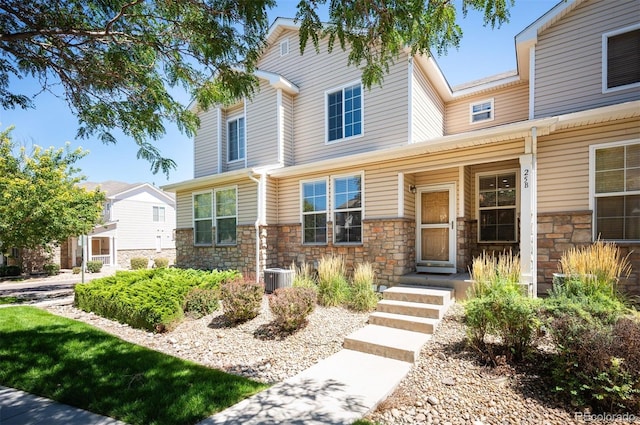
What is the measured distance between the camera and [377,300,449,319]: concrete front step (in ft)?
17.8

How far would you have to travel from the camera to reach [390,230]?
7.87 m

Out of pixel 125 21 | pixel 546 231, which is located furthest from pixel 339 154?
pixel 125 21

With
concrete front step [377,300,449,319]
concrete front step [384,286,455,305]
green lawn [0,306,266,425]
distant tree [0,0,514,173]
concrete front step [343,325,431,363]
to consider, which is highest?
distant tree [0,0,514,173]

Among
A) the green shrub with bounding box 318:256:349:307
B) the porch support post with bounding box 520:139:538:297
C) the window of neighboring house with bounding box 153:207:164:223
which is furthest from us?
the window of neighboring house with bounding box 153:207:164:223

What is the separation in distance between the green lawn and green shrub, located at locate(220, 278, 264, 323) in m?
1.50

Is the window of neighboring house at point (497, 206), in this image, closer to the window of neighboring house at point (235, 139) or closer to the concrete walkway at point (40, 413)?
the window of neighboring house at point (235, 139)

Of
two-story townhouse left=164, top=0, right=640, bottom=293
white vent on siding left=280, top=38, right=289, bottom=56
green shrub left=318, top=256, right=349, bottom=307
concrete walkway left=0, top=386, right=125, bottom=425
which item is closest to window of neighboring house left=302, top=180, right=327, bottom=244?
two-story townhouse left=164, top=0, right=640, bottom=293

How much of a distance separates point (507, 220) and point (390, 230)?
3.24 meters

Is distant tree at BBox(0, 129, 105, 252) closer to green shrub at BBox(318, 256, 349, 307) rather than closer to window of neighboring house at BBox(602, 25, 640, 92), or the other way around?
green shrub at BBox(318, 256, 349, 307)

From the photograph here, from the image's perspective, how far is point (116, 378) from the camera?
3.75 metres

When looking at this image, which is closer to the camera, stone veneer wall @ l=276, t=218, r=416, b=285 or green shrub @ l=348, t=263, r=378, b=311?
green shrub @ l=348, t=263, r=378, b=311

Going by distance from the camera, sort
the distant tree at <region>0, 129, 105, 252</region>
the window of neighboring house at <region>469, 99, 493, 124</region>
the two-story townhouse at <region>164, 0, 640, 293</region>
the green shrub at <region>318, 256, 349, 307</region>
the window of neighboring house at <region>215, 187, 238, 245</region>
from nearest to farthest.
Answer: the two-story townhouse at <region>164, 0, 640, 293</region>
the green shrub at <region>318, 256, 349, 307</region>
the window of neighboring house at <region>469, 99, 493, 124</region>
the window of neighboring house at <region>215, 187, 238, 245</region>
the distant tree at <region>0, 129, 105, 252</region>

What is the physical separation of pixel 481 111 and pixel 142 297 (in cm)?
1127

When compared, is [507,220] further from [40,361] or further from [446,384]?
[40,361]
